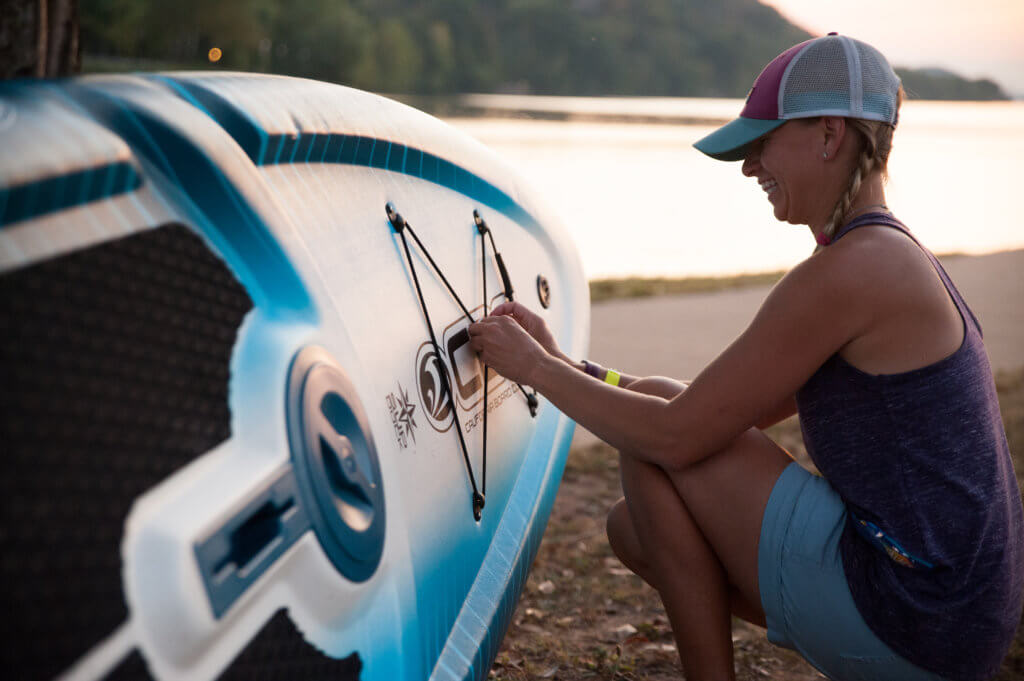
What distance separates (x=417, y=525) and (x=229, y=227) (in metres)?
0.64

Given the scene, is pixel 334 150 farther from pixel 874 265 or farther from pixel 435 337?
pixel 874 265

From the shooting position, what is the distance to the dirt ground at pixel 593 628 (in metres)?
2.46

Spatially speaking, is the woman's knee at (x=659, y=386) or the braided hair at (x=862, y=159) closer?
the braided hair at (x=862, y=159)

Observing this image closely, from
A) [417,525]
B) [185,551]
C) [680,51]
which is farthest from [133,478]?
[680,51]

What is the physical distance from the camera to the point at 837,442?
177 cm

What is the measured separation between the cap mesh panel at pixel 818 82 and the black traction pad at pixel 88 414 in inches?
44.9

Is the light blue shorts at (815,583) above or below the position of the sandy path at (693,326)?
above

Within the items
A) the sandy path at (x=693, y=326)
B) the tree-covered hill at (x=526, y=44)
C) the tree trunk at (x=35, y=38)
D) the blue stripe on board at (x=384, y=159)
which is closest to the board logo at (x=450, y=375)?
the blue stripe on board at (x=384, y=159)

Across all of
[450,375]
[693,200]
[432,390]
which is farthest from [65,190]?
[693,200]

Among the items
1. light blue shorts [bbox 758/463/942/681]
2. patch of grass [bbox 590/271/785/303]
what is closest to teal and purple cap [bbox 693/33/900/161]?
light blue shorts [bbox 758/463/942/681]

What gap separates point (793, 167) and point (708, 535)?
2.41 ft

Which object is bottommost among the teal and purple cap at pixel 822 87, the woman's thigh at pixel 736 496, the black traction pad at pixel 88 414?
the woman's thigh at pixel 736 496

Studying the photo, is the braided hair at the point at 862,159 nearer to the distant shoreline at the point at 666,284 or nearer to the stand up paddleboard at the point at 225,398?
the stand up paddleboard at the point at 225,398

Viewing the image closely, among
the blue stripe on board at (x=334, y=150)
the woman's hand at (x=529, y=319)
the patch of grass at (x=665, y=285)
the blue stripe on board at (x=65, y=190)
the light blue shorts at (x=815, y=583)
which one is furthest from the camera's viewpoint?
the patch of grass at (x=665, y=285)
